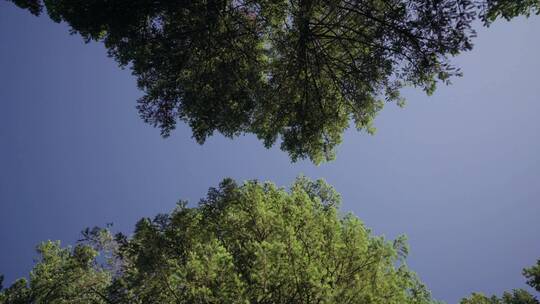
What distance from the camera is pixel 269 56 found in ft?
44.6

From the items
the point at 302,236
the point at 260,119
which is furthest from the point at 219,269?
the point at 260,119

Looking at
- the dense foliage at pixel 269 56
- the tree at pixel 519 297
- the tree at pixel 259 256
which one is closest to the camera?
the tree at pixel 259 256

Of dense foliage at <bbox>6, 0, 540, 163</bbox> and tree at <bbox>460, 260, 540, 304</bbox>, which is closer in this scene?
dense foliage at <bbox>6, 0, 540, 163</bbox>

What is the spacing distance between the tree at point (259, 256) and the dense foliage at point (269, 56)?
296cm

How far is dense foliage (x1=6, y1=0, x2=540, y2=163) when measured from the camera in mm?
10508

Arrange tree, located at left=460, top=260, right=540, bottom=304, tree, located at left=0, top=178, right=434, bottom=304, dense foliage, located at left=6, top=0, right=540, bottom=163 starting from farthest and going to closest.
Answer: tree, located at left=460, top=260, right=540, bottom=304
dense foliage, located at left=6, top=0, right=540, bottom=163
tree, located at left=0, top=178, right=434, bottom=304

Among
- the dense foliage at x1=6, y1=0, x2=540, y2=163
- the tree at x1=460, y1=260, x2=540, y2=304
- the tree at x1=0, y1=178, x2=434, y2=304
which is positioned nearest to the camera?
the tree at x1=0, y1=178, x2=434, y2=304

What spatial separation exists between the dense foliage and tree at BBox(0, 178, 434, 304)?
2961 mm

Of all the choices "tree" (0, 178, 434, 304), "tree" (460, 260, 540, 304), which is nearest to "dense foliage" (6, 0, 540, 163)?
"tree" (0, 178, 434, 304)

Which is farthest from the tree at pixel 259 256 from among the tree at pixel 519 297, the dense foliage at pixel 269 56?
the tree at pixel 519 297

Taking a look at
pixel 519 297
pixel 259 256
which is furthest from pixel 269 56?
pixel 519 297

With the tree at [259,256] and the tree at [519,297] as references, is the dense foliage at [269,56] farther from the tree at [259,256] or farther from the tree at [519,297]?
the tree at [519,297]

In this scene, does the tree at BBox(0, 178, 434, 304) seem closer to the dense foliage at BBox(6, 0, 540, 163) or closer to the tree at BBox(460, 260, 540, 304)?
the dense foliage at BBox(6, 0, 540, 163)

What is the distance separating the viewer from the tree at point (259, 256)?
7891 millimetres
